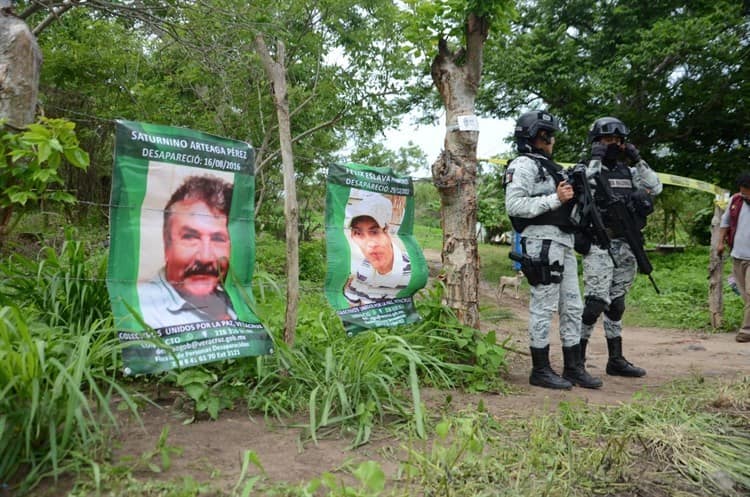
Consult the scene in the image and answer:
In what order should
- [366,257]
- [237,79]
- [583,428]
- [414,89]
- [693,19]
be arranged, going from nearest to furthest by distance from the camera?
[583,428]
[366,257]
[237,79]
[414,89]
[693,19]

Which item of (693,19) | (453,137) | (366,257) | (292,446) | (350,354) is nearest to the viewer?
(292,446)

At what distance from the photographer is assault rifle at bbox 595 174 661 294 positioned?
4.35 meters

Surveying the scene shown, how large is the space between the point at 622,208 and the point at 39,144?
12.7ft

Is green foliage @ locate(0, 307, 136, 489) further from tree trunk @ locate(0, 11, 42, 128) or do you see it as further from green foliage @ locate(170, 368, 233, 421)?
tree trunk @ locate(0, 11, 42, 128)

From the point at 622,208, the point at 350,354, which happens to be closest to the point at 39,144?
the point at 350,354

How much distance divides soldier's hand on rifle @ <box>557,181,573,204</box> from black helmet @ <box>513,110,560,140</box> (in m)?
0.48

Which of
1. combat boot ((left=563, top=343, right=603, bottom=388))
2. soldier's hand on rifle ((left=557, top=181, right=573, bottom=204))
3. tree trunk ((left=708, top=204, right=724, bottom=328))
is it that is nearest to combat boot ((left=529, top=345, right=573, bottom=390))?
combat boot ((left=563, top=343, right=603, bottom=388))

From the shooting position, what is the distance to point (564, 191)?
150 inches

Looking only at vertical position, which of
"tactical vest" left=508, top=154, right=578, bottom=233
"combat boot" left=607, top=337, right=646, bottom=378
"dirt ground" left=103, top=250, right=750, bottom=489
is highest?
"tactical vest" left=508, top=154, right=578, bottom=233

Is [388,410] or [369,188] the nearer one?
[388,410]

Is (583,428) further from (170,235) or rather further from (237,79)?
(237,79)

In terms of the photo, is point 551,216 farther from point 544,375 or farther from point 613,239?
point 544,375

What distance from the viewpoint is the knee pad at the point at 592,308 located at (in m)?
4.40

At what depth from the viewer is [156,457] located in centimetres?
235
